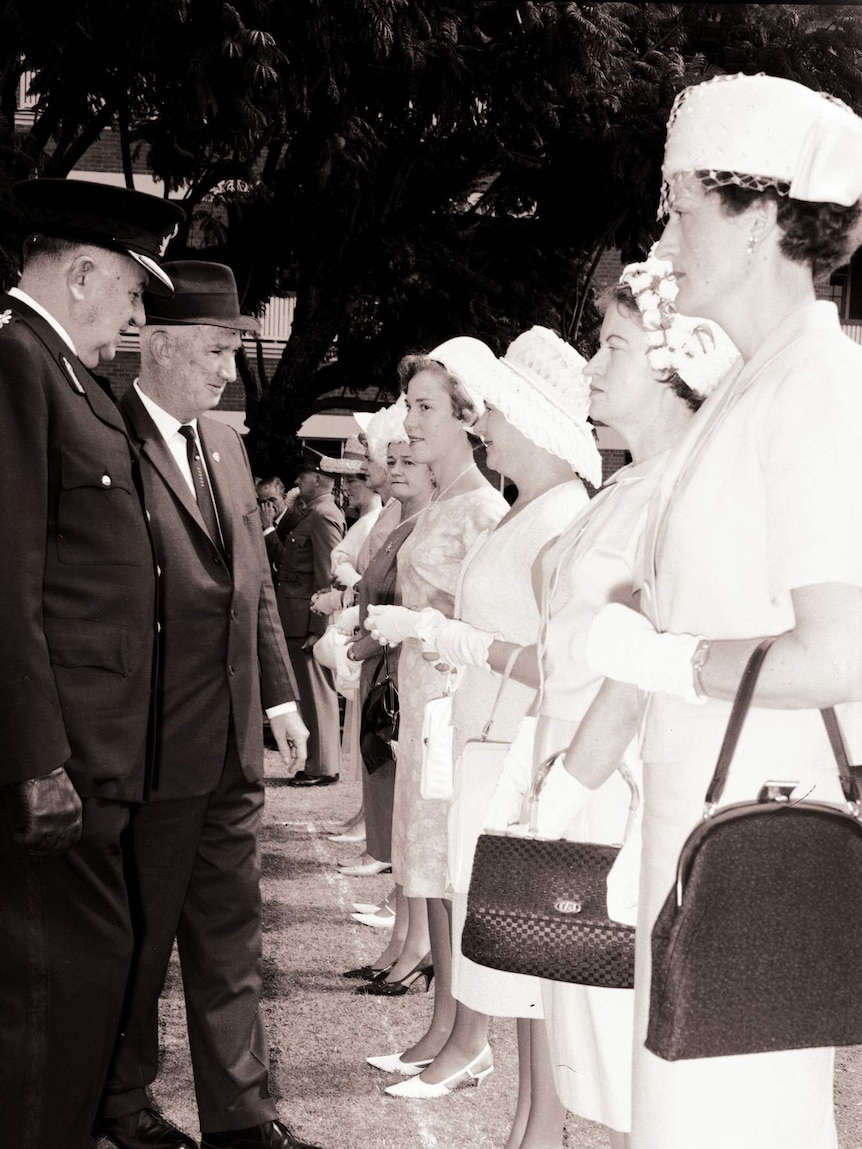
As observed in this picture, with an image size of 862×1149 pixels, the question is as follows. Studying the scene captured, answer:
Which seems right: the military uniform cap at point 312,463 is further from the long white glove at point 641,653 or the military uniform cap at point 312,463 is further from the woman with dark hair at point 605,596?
the long white glove at point 641,653

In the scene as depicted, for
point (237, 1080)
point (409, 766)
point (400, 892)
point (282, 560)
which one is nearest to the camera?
point (237, 1080)

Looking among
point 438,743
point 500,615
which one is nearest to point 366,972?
point 438,743

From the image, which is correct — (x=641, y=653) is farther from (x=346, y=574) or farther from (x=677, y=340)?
(x=346, y=574)

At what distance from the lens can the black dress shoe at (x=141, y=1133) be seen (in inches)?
144

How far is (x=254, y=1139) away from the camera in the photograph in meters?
3.64

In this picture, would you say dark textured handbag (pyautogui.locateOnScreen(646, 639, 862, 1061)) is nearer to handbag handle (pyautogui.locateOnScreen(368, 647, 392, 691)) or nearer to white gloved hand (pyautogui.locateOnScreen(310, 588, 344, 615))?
handbag handle (pyautogui.locateOnScreen(368, 647, 392, 691))

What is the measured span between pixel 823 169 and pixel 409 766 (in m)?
3.27

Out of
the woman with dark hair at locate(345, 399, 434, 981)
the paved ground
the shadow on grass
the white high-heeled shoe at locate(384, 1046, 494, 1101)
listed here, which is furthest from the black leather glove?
the shadow on grass

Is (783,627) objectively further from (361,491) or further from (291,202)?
(291,202)

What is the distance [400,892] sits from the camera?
5621mm

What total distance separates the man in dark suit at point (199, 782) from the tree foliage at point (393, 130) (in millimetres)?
7544

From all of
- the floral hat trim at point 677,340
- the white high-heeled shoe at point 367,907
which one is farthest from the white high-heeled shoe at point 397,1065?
the floral hat trim at point 677,340

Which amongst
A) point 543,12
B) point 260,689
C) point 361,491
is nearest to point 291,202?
point 543,12

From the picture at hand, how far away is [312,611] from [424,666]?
5933 mm
